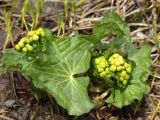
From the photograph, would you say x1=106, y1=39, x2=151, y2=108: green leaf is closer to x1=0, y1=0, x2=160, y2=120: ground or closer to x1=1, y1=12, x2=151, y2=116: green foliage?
x1=1, y1=12, x2=151, y2=116: green foliage

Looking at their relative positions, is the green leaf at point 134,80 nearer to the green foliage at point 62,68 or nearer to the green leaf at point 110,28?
the green leaf at point 110,28

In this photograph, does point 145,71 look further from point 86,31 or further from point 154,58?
point 86,31

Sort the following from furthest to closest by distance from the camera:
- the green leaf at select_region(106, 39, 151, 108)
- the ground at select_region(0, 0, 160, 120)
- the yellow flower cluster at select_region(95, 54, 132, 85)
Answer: the ground at select_region(0, 0, 160, 120), the green leaf at select_region(106, 39, 151, 108), the yellow flower cluster at select_region(95, 54, 132, 85)

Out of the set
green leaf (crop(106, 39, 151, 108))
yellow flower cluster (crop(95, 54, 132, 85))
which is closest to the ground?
green leaf (crop(106, 39, 151, 108))

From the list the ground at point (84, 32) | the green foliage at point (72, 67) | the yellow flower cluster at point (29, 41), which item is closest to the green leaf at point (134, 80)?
the green foliage at point (72, 67)

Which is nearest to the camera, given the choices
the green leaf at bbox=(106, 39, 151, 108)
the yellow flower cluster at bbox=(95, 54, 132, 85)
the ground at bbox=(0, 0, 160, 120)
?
the yellow flower cluster at bbox=(95, 54, 132, 85)
